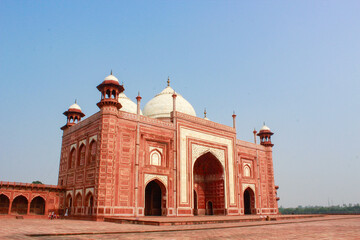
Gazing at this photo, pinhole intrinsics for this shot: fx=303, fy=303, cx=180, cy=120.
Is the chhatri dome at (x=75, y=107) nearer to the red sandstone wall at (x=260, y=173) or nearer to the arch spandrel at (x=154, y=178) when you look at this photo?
the arch spandrel at (x=154, y=178)

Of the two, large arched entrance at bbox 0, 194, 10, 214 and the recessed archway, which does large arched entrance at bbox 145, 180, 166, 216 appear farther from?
large arched entrance at bbox 0, 194, 10, 214

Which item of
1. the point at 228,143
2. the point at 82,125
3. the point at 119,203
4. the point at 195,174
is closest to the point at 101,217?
the point at 119,203

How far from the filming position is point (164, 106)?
1036 inches

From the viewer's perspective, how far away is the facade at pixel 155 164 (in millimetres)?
18016

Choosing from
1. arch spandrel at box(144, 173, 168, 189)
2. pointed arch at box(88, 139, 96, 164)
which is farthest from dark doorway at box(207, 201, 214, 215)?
pointed arch at box(88, 139, 96, 164)

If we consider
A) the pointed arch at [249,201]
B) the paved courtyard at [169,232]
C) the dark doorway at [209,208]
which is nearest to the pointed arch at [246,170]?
the pointed arch at [249,201]

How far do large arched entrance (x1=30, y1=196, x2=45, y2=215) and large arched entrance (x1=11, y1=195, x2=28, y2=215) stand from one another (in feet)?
1.38

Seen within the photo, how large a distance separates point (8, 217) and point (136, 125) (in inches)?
366

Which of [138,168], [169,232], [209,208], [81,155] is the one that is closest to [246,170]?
[209,208]

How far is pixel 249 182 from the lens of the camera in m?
27.2

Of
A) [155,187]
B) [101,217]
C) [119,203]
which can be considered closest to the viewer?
[101,217]

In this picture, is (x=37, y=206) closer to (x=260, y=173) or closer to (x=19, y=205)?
(x=19, y=205)

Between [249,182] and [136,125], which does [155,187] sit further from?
[249,182]

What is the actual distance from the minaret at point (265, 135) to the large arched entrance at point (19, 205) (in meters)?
21.3
